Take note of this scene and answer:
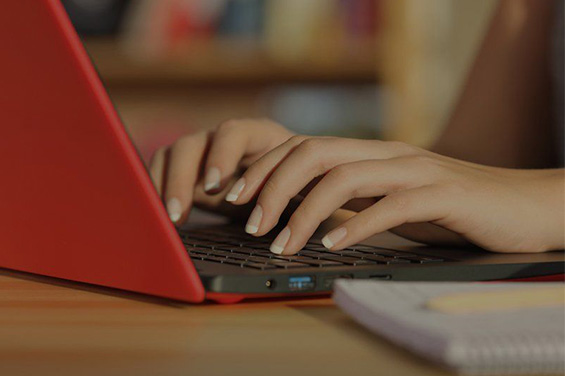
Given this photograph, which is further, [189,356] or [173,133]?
[173,133]

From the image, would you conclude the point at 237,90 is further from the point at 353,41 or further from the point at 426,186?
the point at 426,186

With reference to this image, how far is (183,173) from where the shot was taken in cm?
79

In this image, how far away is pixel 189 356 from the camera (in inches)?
14.4

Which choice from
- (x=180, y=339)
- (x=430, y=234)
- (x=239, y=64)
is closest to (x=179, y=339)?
(x=180, y=339)

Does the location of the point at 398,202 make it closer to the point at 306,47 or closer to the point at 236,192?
the point at 236,192

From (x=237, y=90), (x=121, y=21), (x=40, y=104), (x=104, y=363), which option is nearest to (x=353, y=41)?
(x=237, y=90)

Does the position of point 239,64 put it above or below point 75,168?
below

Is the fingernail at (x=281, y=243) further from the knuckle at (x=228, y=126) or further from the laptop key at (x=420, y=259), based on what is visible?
the knuckle at (x=228, y=126)

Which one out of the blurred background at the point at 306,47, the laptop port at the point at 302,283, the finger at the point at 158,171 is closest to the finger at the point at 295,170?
the laptop port at the point at 302,283

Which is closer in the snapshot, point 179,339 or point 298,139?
point 179,339

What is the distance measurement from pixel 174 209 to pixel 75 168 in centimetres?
28

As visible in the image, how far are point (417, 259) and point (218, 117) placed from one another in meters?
2.03

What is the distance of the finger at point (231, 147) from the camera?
0.76 metres

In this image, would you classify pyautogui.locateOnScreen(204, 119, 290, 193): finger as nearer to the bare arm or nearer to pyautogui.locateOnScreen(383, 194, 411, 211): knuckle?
pyautogui.locateOnScreen(383, 194, 411, 211): knuckle
